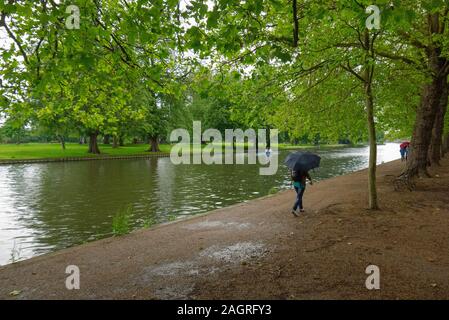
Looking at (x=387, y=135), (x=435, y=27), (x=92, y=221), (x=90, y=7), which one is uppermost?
(x=435, y=27)

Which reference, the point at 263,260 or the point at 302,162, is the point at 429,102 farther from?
the point at 263,260

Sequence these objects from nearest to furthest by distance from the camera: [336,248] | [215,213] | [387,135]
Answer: [336,248], [215,213], [387,135]

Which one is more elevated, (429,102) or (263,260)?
(429,102)

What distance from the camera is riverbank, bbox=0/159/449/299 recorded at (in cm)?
545

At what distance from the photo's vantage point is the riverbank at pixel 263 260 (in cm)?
545

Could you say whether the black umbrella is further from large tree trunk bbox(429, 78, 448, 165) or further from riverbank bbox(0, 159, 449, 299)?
large tree trunk bbox(429, 78, 448, 165)

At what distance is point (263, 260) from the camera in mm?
6793

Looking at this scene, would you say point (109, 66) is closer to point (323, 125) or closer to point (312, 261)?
point (312, 261)

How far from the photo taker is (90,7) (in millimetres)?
6664

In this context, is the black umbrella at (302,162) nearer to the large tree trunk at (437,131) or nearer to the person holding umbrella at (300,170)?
the person holding umbrella at (300,170)

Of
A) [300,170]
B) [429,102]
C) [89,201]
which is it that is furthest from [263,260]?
[89,201]

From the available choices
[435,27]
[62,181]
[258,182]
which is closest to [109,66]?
[435,27]

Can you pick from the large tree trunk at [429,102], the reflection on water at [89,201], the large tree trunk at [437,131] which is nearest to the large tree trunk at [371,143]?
the large tree trunk at [429,102]

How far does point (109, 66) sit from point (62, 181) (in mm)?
19649
